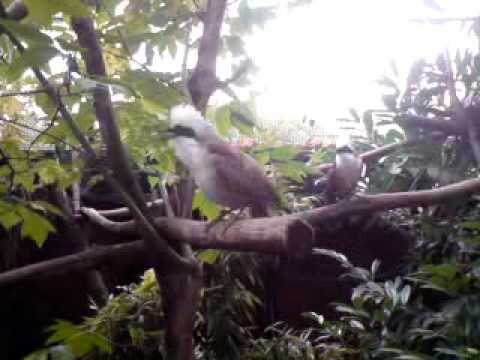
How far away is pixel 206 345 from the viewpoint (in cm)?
239

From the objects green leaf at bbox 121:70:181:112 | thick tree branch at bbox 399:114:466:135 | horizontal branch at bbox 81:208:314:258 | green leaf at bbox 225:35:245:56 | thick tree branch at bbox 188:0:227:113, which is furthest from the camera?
thick tree branch at bbox 399:114:466:135

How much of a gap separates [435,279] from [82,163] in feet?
4.35

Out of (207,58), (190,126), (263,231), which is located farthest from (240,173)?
(207,58)

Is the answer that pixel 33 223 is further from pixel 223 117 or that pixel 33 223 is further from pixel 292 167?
pixel 292 167

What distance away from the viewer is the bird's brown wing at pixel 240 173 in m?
1.38

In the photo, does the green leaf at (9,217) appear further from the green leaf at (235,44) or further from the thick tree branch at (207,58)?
the green leaf at (235,44)

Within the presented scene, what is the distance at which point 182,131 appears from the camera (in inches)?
51.7

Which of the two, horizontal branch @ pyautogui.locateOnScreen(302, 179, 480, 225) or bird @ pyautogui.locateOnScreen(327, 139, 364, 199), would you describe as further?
bird @ pyautogui.locateOnScreen(327, 139, 364, 199)

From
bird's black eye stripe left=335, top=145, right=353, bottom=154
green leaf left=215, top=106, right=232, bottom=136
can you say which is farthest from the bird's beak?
bird's black eye stripe left=335, top=145, right=353, bottom=154

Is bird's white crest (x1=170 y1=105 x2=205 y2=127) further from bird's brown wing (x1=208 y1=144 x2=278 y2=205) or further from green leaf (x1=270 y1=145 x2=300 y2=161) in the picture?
green leaf (x1=270 y1=145 x2=300 y2=161)

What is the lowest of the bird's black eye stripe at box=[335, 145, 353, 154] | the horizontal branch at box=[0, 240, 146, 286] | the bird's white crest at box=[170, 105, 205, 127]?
the horizontal branch at box=[0, 240, 146, 286]

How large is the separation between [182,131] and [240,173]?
7.8 inches

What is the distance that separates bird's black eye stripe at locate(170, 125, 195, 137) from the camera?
129cm

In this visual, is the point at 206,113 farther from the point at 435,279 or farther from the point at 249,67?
the point at 435,279
